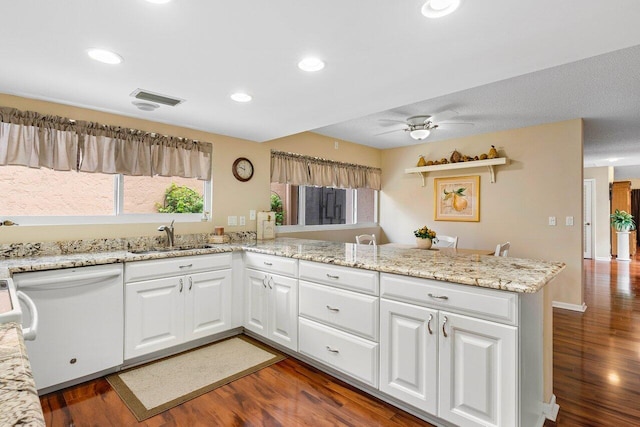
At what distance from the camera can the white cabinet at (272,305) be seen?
2.65m

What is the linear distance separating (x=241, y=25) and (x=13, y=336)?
145 cm

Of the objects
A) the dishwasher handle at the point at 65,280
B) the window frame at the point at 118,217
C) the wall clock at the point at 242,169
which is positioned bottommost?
the dishwasher handle at the point at 65,280

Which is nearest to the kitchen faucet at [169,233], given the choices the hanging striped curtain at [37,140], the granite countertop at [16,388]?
the hanging striped curtain at [37,140]

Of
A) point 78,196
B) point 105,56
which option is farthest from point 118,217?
point 105,56

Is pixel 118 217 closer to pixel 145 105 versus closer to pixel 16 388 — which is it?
pixel 145 105

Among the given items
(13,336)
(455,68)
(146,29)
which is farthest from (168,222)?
(455,68)

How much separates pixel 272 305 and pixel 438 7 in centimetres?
237

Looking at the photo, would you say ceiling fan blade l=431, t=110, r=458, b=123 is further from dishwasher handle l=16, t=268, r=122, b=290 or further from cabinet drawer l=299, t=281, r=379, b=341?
dishwasher handle l=16, t=268, r=122, b=290

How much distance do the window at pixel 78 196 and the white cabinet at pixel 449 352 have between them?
2352 millimetres

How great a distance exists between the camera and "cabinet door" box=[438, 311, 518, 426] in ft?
5.16

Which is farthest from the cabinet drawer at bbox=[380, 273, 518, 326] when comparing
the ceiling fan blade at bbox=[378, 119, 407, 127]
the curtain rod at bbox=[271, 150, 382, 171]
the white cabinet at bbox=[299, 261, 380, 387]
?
the curtain rod at bbox=[271, 150, 382, 171]

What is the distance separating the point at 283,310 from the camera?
8.94 ft

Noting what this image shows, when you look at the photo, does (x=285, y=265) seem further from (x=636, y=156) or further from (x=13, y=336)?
(x=636, y=156)

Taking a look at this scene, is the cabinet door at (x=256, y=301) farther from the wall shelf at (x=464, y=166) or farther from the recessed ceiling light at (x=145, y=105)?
→ the wall shelf at (x=464, y=166)
